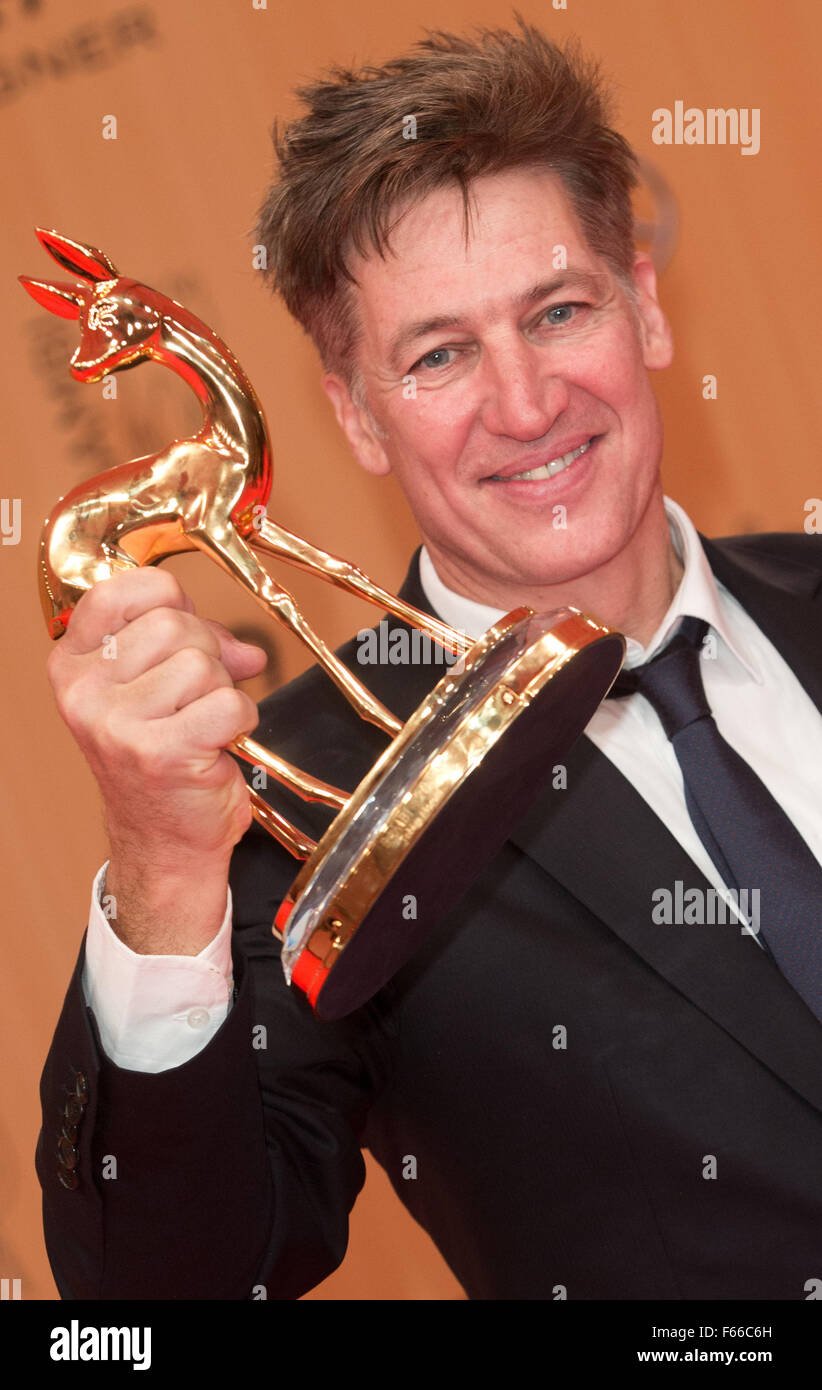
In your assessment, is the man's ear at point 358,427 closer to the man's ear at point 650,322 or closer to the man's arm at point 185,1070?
the man's ear at point 650,322

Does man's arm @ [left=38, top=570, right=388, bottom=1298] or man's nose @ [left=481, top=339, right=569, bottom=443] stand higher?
man's nose @ [left=481, top=339, right=569, bottom=443]

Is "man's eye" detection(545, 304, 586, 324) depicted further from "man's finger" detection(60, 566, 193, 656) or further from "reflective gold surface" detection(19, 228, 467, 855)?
"man's finger" detection(60, 566, 193, 656)

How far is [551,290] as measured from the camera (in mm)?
1268

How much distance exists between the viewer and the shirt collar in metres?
1.39

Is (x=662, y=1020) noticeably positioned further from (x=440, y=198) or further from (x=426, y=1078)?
(x=440, y=198)

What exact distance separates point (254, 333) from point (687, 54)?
33.4 inches

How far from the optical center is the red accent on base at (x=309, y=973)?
2.54 feet

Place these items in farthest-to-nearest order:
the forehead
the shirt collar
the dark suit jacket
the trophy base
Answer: the shirt collar < the forehead < the dark suit jacket < the trophy base

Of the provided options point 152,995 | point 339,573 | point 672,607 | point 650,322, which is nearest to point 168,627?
point 339,573

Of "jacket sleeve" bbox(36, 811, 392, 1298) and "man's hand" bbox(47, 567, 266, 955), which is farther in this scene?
"jacket sleeve" bbox(36, 811, 392, 1298)

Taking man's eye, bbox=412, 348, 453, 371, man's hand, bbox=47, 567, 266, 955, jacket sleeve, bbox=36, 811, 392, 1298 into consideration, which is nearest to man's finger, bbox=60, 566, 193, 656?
man's hand, bbox=47, 567, 266, 955

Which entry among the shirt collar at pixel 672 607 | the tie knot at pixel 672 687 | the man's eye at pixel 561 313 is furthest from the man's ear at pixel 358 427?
the tie knot at pixel 672 687

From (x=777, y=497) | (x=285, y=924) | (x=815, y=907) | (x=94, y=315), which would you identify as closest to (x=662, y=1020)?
(x=815, y=907)

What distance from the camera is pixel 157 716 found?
800 millimetres
